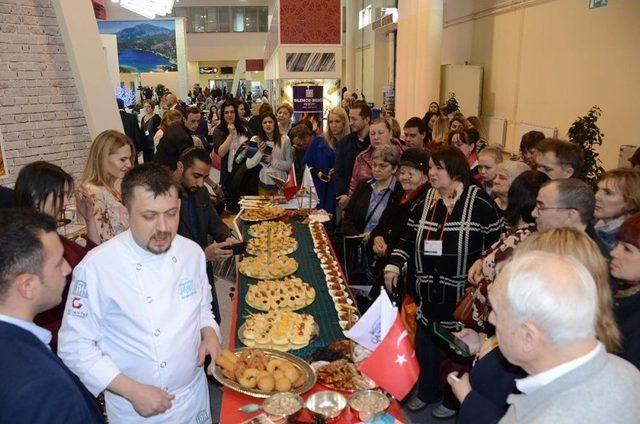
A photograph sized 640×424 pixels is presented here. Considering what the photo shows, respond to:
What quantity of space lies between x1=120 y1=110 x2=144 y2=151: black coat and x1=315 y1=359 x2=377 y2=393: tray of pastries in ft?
22.2

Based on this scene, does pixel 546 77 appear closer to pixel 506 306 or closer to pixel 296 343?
pixel 296 343

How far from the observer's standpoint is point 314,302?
3121 mm

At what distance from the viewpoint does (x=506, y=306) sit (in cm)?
129

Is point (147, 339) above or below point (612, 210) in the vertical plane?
below

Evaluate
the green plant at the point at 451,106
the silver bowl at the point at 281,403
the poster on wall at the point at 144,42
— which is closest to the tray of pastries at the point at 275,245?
the silver bowl at the point at 281,403

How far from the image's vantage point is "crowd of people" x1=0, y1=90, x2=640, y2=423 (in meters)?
1.24

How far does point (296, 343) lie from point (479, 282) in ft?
3.43

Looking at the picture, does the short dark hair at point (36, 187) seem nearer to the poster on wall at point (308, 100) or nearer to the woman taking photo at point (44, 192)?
the woman taking photo at point (44, 192)

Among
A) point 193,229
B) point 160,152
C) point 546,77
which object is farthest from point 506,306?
point 546,77

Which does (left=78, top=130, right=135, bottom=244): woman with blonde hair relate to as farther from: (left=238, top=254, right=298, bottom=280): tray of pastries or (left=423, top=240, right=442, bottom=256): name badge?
(left=423, top=240, right=442, bottom=256): name badge

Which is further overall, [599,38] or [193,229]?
[599,38]

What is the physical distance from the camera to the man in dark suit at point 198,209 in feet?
10.5

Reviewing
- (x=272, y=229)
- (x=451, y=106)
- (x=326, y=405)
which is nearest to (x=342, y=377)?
(x=326, y=405)

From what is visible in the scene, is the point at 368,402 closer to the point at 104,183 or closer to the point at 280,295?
the point at 280,295
